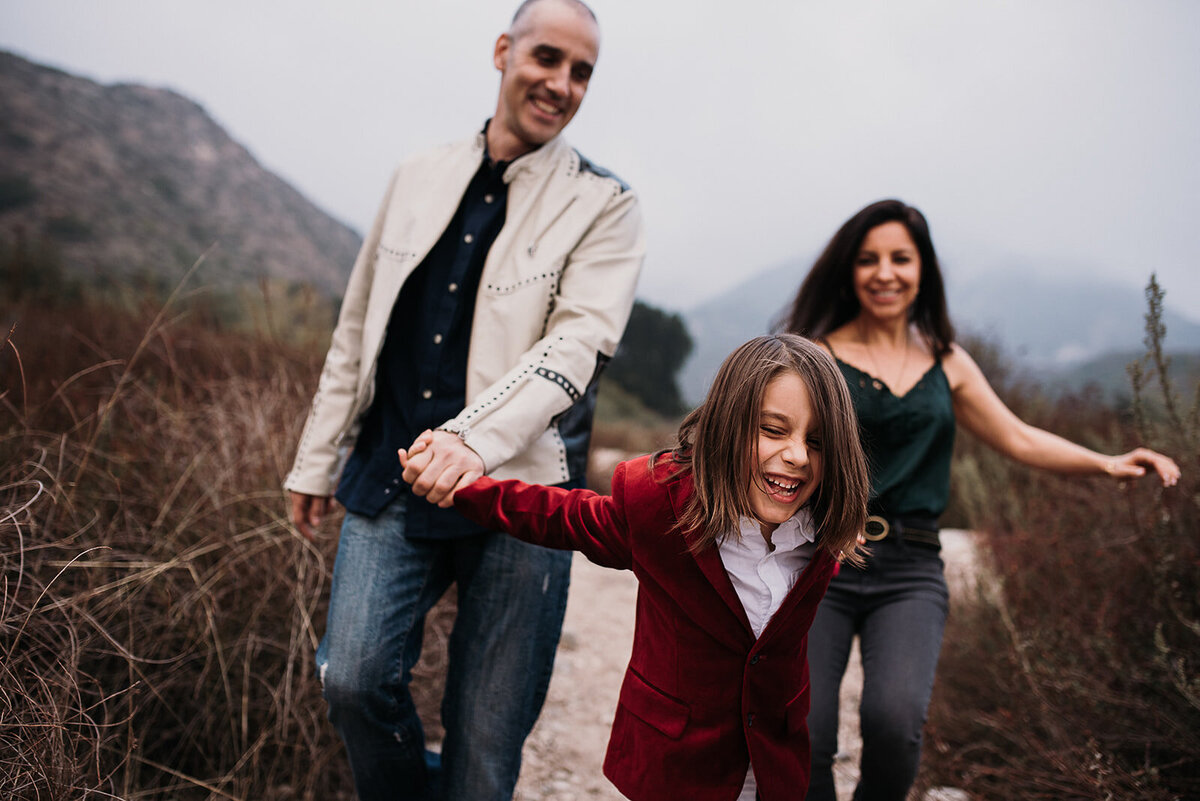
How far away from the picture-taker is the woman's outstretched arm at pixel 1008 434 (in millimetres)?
2279

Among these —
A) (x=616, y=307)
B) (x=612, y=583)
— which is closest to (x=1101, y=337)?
(x=612, y=583)

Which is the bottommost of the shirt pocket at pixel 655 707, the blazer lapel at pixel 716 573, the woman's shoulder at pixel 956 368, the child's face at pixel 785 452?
the shirt pocket at pixel 655 707

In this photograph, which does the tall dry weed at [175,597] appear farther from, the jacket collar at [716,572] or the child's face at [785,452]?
the child's face at [785,452]

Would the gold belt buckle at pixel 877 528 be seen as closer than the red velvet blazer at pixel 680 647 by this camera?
No

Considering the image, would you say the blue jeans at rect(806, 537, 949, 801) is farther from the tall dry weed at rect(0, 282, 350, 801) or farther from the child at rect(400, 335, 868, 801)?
the tall dry weed at rect(0, 282, 350, 801)

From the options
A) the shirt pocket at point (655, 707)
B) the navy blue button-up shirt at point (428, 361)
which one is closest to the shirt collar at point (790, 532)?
the shirt pocket at point (655, 707)

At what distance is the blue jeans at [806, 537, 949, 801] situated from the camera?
190 centimetres

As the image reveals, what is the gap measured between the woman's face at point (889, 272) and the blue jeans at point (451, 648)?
1422mm

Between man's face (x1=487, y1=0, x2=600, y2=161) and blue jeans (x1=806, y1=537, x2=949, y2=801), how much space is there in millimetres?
1440

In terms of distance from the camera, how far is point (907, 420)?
90.4 inches

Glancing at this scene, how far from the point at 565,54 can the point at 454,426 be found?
1044mm

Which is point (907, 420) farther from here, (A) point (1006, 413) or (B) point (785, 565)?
(B) point (785, 565)

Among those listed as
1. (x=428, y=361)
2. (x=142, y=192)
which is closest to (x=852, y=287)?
(x=428, y=361)

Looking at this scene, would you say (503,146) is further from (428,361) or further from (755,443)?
(755,443)
